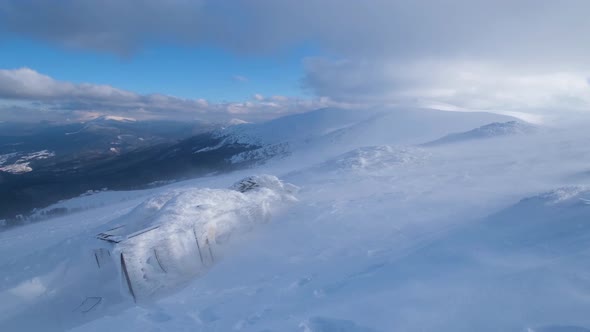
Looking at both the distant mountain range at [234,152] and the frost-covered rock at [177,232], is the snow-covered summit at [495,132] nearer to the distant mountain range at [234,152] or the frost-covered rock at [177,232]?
the distant mountain range at [234,152]

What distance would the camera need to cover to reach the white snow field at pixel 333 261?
512 centimetres

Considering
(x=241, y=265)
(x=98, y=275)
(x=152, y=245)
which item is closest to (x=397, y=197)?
(x=241, y=265)

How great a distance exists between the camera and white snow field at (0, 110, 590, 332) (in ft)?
16.8

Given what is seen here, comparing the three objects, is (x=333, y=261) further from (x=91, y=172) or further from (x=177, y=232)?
(x=91, y=172)

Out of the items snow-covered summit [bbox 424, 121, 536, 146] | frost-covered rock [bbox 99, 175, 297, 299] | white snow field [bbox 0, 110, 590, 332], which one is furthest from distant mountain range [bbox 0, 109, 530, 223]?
frost-covered rock [bbox 99, 175, 297, 299]

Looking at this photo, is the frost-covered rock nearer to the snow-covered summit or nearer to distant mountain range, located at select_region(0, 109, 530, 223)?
distant mountain range, located at select_region(0, 109, 530, 223)

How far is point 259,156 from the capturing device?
8656 cm

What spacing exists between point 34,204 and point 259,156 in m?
50.6

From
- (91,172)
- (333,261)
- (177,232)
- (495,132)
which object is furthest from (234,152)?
(333,261)

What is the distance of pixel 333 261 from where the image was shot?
8352mm

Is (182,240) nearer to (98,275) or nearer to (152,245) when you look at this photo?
(152,245)

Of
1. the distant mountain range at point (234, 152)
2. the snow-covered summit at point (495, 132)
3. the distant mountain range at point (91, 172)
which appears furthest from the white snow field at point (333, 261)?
the distant mountain range at point (91, 172)

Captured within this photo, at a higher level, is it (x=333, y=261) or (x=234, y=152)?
(x=234, y=152)

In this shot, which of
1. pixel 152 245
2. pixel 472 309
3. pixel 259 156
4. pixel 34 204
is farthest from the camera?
pixel 259 156
